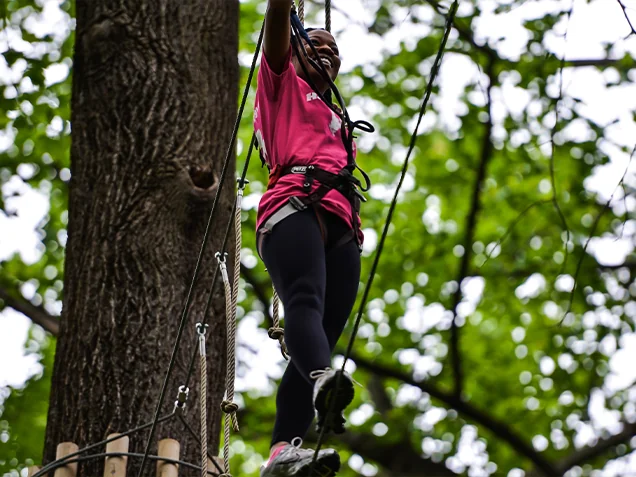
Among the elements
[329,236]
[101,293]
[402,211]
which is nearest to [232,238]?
[101,293]

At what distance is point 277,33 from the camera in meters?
2.36

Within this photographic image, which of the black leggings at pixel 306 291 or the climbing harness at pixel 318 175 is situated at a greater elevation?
the climbing harness at pixel 318 175

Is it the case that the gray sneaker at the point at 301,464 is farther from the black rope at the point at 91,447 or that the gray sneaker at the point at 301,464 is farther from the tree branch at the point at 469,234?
the tree branch at the point at 469,234

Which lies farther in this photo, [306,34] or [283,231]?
[306,34]

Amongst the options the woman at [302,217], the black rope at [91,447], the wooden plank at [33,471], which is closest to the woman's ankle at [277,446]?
the woman at [302,217]

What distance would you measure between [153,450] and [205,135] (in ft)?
4.38

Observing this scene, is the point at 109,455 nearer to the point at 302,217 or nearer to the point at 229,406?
the point at 229,406

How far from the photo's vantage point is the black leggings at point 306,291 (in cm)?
222

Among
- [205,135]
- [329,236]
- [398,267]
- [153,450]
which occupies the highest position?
[398,267]

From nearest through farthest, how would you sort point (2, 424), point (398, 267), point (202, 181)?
point (202, 181), point (2, 424), point (398, 267)

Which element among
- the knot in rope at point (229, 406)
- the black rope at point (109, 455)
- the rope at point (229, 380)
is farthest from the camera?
the black rope at point (109, 455)

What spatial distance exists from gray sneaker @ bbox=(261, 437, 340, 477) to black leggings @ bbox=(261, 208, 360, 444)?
15 centimetres

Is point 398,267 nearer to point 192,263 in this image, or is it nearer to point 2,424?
point 2,424

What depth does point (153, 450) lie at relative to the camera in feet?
10.6
